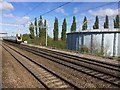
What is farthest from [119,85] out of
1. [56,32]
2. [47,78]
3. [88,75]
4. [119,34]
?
[56,32]

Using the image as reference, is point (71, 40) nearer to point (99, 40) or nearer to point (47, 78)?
point (99, 40)

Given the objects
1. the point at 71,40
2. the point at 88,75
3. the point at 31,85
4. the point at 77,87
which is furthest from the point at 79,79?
the point at 71,40

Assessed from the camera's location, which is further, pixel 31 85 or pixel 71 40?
pixel 71 40

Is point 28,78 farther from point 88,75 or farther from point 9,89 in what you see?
point 88,75

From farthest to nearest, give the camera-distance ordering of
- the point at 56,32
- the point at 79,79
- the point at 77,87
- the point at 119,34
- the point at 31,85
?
1. the point at 56,32
2. the point at 119,34
3. the point at 79,79
4. the point at 31,85
5. the point at 77,87

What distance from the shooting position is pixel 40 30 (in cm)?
8319

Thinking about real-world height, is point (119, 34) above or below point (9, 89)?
above

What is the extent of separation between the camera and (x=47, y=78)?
11516mm

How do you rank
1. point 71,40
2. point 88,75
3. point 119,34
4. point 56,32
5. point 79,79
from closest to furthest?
point 79,79, point 88,75, point 119,34, point 71,40, point 56,32

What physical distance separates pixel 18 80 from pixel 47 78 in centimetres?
165

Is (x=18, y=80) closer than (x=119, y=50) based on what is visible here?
Yes

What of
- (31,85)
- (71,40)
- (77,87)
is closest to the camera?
(77,87)

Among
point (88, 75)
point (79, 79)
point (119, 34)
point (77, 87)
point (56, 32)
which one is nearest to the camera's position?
point (77, 87)

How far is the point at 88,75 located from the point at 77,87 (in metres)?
3.29
